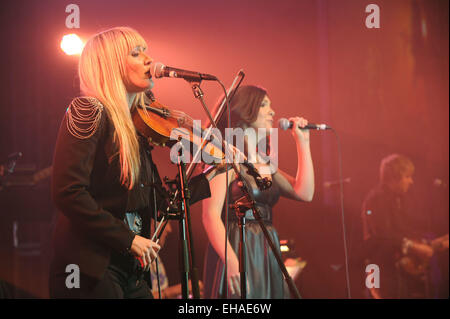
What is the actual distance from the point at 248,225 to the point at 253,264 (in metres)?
0.25

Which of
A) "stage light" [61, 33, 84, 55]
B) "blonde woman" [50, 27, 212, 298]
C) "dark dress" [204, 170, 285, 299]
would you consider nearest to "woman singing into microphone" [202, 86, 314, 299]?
"dark dress" [204, 170, 285, 299]

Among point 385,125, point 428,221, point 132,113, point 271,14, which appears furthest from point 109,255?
point 428,221

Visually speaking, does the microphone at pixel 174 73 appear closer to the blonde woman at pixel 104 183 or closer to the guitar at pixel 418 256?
the blonde woman at pixel 104 183

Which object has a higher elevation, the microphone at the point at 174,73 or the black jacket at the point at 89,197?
the microphone at the point at 174,73

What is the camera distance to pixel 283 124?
10.00 feet

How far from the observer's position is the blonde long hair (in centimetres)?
174

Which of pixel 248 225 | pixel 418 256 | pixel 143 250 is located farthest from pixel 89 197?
pixel 418 256

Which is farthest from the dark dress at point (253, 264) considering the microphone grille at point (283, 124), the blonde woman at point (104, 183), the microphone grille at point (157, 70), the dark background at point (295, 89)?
the microphone grille at point (157, 70)

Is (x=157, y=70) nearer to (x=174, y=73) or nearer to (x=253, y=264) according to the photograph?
(x=174, y=73)

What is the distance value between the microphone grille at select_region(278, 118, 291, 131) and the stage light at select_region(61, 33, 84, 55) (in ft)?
4.77

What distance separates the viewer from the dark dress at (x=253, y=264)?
273 centimetres

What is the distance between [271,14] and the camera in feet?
10.6

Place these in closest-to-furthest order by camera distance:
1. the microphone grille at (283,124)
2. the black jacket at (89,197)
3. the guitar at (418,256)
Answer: the black jacket at (89,197) → the microphone grille at (283,124) → the guitar at (418,256)

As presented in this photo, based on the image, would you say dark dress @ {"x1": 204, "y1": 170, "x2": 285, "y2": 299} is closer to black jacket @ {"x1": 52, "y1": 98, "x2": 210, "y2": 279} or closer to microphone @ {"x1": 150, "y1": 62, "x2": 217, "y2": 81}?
microphone @ {"x1": 150, "y1": 62, "x2": 217, "y2": 81}
